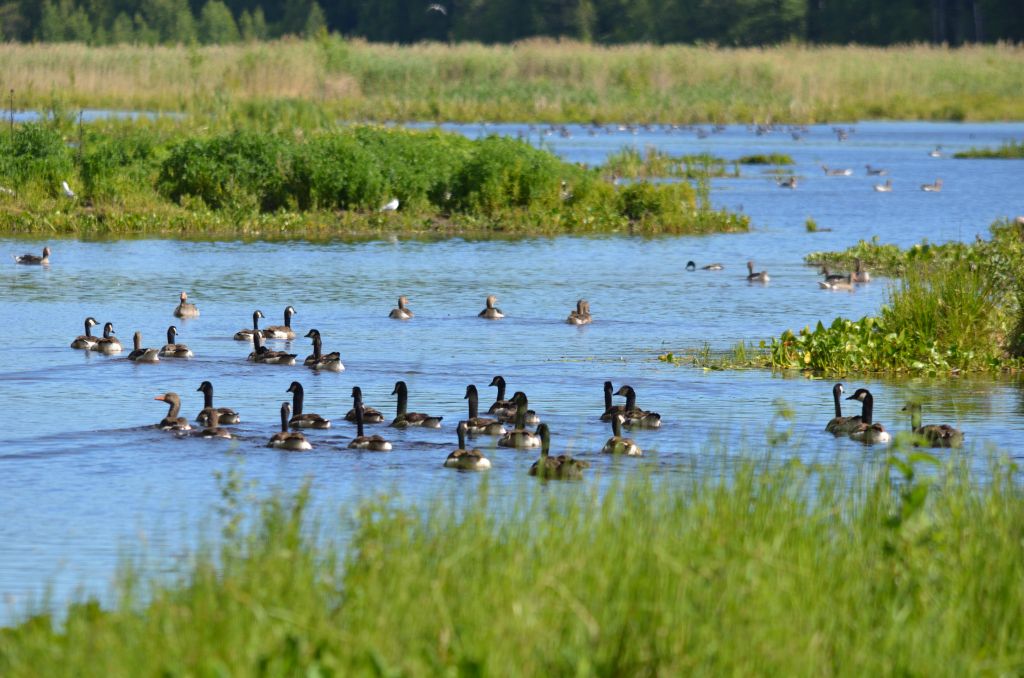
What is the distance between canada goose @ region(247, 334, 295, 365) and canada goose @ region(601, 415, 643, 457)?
7.55 m

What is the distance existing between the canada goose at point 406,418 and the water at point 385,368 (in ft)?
0.38

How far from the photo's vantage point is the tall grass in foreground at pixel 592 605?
824 centimetres

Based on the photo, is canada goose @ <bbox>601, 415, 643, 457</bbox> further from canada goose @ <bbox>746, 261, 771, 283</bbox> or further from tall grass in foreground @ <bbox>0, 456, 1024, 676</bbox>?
A: canada goose @ <bbox>746, 261, 771, 283</bbox>

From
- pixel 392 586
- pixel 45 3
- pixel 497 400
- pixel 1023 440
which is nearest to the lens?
pixel 392 586

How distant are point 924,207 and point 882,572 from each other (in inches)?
1613

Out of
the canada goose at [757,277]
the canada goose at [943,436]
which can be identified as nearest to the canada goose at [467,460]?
the canada goose at [943,436]

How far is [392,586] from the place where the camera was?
8.91m

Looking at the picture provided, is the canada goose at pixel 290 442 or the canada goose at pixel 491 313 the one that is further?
the canada goose at pixel 491 313

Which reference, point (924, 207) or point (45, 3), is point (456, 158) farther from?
point (45, 3)

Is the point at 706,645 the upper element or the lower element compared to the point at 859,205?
lower

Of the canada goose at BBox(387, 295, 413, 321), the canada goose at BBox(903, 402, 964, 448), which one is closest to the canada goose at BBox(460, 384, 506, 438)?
the canada goose at BBox(903, 402, 964, 448)

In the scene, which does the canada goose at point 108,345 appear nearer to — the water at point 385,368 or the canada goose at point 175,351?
the water at point 385,368

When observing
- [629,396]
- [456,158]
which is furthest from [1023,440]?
[456,158]

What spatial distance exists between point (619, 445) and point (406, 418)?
303 cm
